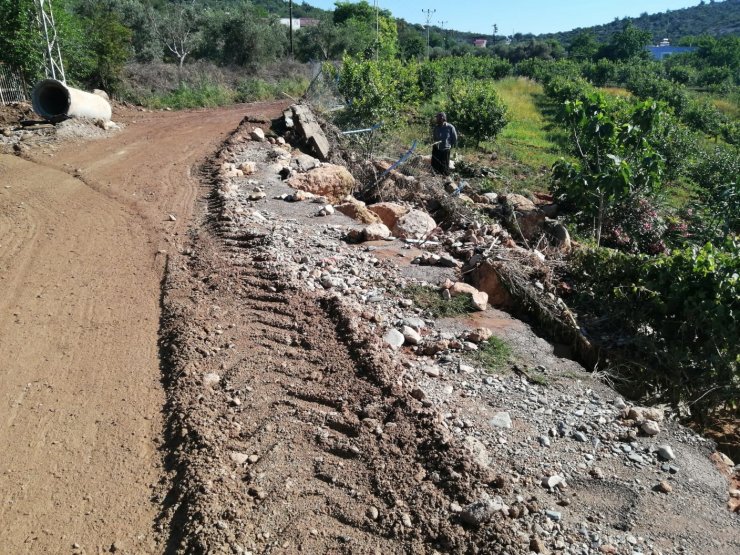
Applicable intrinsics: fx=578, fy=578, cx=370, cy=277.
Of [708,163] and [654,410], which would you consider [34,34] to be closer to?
[654,410]

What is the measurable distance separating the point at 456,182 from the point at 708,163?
876 cm

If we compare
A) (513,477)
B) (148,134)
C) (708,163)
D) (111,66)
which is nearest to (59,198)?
(148,134)

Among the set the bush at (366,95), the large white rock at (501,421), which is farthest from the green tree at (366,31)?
the large white rock at (501,421)

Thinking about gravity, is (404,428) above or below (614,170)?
below

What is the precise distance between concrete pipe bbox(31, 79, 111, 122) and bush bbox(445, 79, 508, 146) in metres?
10.1

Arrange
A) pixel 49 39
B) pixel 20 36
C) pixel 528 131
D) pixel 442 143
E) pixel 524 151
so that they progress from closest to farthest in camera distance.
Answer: pixel 442 143 < pixel 20 36 < pixel 49 39 < pixel 524 151 < pixel 528 131

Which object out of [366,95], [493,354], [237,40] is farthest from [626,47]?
[493,354]

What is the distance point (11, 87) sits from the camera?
48.1 feet

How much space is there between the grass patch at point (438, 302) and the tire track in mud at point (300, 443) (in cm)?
84

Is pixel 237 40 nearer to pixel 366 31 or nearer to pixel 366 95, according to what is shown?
pixel 366 31

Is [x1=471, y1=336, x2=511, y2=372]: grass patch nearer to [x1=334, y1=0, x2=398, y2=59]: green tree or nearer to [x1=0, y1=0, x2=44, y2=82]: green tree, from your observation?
[x1=0, y1=0, x2=44, y2=82]: green tree

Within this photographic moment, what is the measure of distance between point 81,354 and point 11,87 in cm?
1333

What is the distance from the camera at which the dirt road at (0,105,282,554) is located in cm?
323

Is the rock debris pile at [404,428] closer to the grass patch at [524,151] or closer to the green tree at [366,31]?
the grass patch at [524,151]
